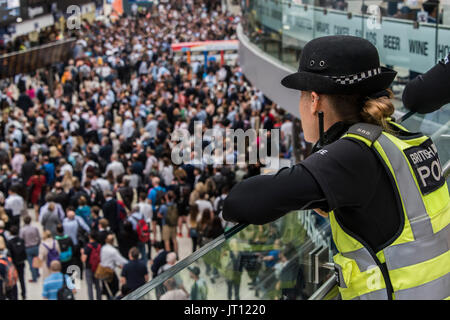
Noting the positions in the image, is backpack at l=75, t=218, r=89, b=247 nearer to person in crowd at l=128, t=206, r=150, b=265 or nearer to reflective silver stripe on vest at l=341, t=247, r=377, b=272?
person in crowd at l=128, t=206, r=150, b=265

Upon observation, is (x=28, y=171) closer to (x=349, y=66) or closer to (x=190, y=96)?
(x=190, y=96)

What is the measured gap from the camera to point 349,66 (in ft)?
5.85

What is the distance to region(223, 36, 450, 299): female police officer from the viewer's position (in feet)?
5.34

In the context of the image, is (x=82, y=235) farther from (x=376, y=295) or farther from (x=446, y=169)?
(x=376, y=295)

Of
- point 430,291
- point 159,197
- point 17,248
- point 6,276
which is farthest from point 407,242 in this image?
point 159,197

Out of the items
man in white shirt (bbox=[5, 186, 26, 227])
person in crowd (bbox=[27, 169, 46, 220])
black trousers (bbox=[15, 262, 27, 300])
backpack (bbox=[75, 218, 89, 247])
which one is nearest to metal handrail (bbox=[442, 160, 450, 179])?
backpack (bbox=[75, 218, 89, 247])

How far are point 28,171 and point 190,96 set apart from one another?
8100 millimetres

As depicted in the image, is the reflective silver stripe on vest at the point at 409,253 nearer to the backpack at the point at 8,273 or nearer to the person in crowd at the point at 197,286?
the person in crowd at the point at 197,286

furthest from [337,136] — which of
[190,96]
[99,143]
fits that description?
[190,96]

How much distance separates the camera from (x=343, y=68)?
1784 millimetres

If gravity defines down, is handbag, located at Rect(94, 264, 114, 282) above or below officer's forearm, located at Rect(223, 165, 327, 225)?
below

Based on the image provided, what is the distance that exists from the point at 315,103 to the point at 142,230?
863 cm

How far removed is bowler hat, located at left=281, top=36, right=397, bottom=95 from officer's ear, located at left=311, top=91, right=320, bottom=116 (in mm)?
21

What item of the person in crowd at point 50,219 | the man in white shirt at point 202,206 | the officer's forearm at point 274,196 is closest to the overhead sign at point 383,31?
the man in white shirt at point 202,206
